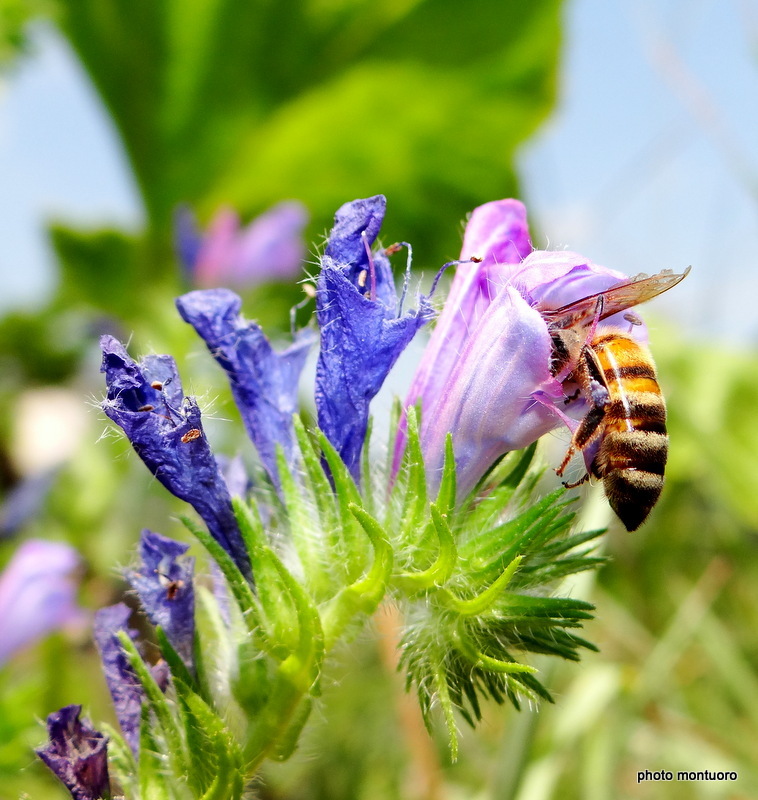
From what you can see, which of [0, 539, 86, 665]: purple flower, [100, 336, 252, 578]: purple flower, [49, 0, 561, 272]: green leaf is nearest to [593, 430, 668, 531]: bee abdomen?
[100, 336, 252, 578]: purple flower

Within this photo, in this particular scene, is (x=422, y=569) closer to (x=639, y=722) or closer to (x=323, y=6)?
(x=639, y=722)

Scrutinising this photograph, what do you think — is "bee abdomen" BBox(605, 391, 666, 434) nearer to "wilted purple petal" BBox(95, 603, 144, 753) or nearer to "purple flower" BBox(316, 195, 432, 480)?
"purple flower" BBox(316, 195, 432, 480)

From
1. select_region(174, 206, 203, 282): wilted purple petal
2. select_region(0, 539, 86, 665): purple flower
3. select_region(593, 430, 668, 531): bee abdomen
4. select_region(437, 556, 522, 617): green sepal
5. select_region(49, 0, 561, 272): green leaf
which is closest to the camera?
select_region(437, 556, 522, 617): green sepal

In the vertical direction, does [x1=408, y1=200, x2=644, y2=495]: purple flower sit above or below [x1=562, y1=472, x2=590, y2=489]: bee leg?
above

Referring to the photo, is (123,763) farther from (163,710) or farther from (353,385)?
(353,385)

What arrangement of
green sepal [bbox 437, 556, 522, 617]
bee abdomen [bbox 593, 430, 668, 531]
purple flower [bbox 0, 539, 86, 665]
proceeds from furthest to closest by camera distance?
purple flower [bbox 0, 539, 86, 665]
bee abdomen [bbox 593, 430, 668, 531]
green sepal [bbox 437, 556, 522, 617]

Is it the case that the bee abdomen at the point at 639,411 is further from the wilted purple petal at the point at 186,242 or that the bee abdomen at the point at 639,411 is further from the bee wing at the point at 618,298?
the wilted purple petal at the point at 186,242
